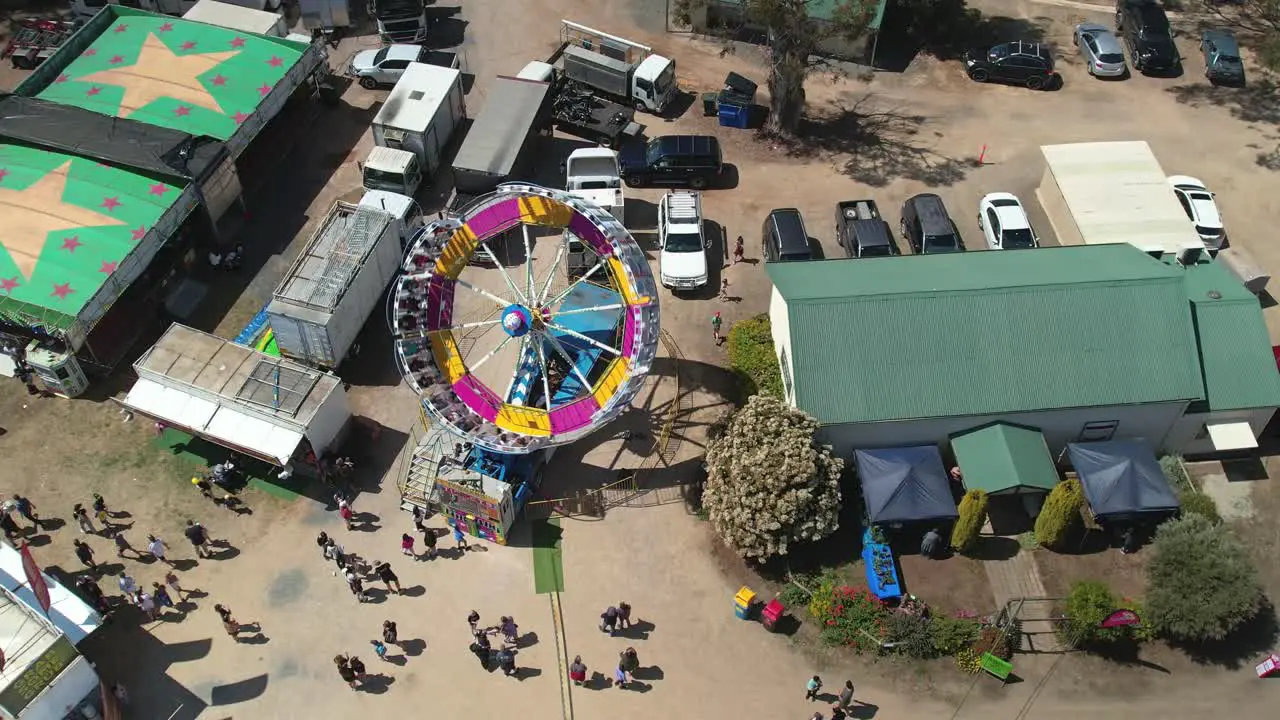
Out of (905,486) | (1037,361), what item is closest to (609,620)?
(905,486)

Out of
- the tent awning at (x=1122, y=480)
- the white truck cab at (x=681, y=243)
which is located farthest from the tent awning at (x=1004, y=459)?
the white truck cab at (x=681, y=243)

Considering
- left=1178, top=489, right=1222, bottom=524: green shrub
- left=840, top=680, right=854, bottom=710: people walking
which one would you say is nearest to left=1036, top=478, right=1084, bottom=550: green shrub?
left=1178, top=489, right=1222, bottom=524: green shrub

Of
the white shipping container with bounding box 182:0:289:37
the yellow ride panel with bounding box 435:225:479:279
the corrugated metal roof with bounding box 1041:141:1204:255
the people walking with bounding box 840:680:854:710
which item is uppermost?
the yellow ride panel with bounding box 435:225:479:279

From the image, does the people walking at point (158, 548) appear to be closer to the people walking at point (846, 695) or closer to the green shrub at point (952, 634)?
the people walking at point (846, 695)

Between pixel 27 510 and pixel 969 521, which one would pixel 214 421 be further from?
pixel 969 521

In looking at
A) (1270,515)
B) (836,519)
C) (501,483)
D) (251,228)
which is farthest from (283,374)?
(1270,515)

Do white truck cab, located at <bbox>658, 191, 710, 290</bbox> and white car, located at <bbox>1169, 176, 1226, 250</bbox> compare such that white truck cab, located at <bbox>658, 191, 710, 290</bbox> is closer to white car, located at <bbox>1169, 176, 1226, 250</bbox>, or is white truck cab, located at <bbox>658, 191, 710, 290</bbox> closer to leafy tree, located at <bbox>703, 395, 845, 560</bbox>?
leafy tree, located at <bbox>703, 395, 845, 560</bbox>
